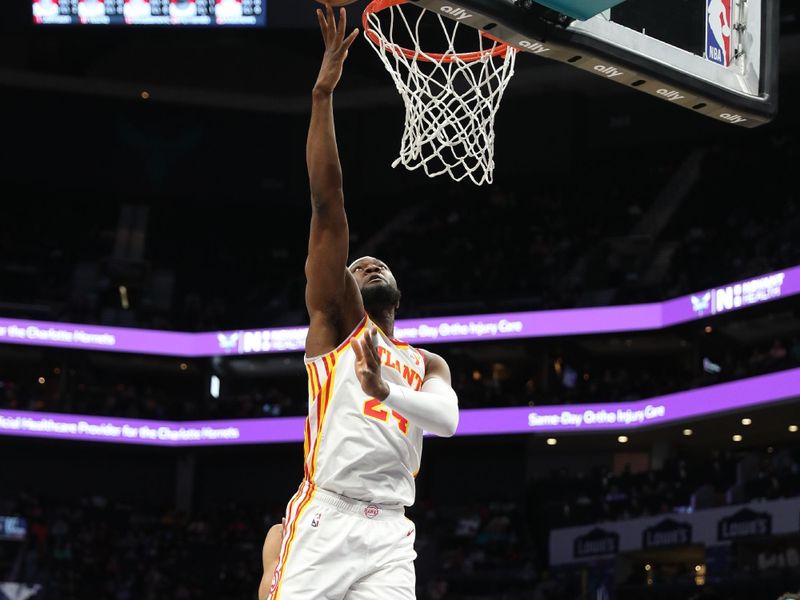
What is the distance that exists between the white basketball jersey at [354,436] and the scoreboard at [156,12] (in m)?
18.4

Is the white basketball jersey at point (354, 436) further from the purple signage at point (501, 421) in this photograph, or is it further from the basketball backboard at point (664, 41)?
the purple signage at point (501, 421)

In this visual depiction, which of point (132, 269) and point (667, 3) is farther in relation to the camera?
point (132, 269)

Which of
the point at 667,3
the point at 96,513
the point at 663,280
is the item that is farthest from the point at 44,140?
the point at 667,3

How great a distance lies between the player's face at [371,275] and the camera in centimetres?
497

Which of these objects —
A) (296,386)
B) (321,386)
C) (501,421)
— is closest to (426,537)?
(501,421)

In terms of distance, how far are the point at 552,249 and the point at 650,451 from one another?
4.99m

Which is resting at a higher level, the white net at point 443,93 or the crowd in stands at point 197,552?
the white net at point 443,93

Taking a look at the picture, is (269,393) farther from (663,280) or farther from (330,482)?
(330,482)

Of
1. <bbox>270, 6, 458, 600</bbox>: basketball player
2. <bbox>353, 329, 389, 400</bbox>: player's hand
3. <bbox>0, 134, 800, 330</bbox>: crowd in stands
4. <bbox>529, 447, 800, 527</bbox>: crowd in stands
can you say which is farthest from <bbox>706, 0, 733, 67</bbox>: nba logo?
<bbox>0, 134, 800, 330</bbox>: crowd in stands

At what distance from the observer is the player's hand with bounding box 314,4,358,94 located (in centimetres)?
489

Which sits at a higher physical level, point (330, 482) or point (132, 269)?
point (132, 269)

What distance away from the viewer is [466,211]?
1265 inches

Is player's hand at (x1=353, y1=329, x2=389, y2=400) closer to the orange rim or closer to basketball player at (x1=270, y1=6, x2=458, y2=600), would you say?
basketball player at (x1=270, y1=6, x2=458, y2=600)

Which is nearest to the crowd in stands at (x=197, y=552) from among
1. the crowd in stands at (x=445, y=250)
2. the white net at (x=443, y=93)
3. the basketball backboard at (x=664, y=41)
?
the crowd in stands at (x=445, y=250)
